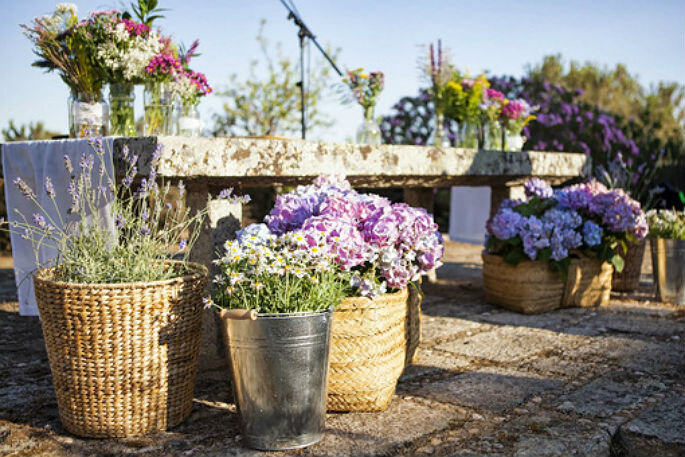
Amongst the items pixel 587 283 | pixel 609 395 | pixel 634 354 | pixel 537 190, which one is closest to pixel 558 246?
pixel 587 283

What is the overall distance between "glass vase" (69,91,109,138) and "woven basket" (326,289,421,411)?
1.66 meters

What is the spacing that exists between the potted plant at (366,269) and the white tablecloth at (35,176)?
2.98 feet

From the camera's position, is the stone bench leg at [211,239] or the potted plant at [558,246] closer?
the stone bench leg at [211,239]

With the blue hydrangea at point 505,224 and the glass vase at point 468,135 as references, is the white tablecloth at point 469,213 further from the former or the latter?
the blue hydrangea at point 505,224

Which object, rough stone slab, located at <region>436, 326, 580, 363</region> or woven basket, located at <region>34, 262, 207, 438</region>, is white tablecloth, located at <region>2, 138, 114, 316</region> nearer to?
woven basket, located at <region>34, 262, 207, 438</region>

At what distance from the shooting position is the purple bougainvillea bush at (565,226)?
416cm

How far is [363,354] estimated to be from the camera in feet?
7.93

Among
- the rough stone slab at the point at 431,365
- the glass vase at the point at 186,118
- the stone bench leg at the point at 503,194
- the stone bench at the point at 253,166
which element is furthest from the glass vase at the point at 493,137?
the glass vase at the point at 186,118

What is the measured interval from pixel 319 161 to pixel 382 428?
4.54 feet

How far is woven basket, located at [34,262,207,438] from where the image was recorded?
215 centimetres

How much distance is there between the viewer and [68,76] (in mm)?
3326

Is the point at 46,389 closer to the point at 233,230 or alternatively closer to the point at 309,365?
the point at 233,230

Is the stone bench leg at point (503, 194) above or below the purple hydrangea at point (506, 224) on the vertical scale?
above

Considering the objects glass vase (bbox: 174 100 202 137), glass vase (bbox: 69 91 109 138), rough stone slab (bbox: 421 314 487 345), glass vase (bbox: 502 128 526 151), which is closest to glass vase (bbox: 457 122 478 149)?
glass vase (bbox: 502 128 526 151)
